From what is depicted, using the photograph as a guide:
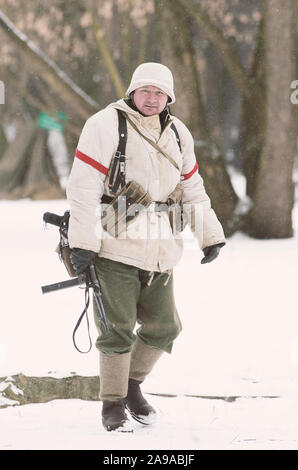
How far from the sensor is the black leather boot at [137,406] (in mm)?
3658

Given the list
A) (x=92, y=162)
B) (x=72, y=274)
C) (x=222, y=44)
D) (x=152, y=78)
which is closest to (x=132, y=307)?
(x=72, y=274)

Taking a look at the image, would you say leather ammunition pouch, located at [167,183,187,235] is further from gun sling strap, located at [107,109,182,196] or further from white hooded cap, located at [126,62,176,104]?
white hooded cap, located at [126,62,176,104]

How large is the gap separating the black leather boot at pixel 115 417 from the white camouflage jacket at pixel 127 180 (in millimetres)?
732

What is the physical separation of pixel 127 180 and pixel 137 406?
4.02 ft

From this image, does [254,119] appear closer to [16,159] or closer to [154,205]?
[154,205]

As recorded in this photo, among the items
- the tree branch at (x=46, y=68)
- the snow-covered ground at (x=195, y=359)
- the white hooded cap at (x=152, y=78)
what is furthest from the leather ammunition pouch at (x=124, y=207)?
the tree branch at (x=46, y=68)

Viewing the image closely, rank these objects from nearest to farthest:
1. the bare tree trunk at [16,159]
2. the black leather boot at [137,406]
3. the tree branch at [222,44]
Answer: the black leather boot at [137,406] → the tree branch at [222,44] → the bare tree trunk at [16,159]

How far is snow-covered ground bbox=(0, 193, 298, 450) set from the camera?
347 cm

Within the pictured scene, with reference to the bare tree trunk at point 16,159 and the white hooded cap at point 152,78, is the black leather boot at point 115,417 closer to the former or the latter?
the white hooded cap at point 152,78

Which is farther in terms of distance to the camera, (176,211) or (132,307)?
(176,211)

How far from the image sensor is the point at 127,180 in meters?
3.39

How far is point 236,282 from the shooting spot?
26.0 feet

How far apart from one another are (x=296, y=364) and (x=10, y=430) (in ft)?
7.87
